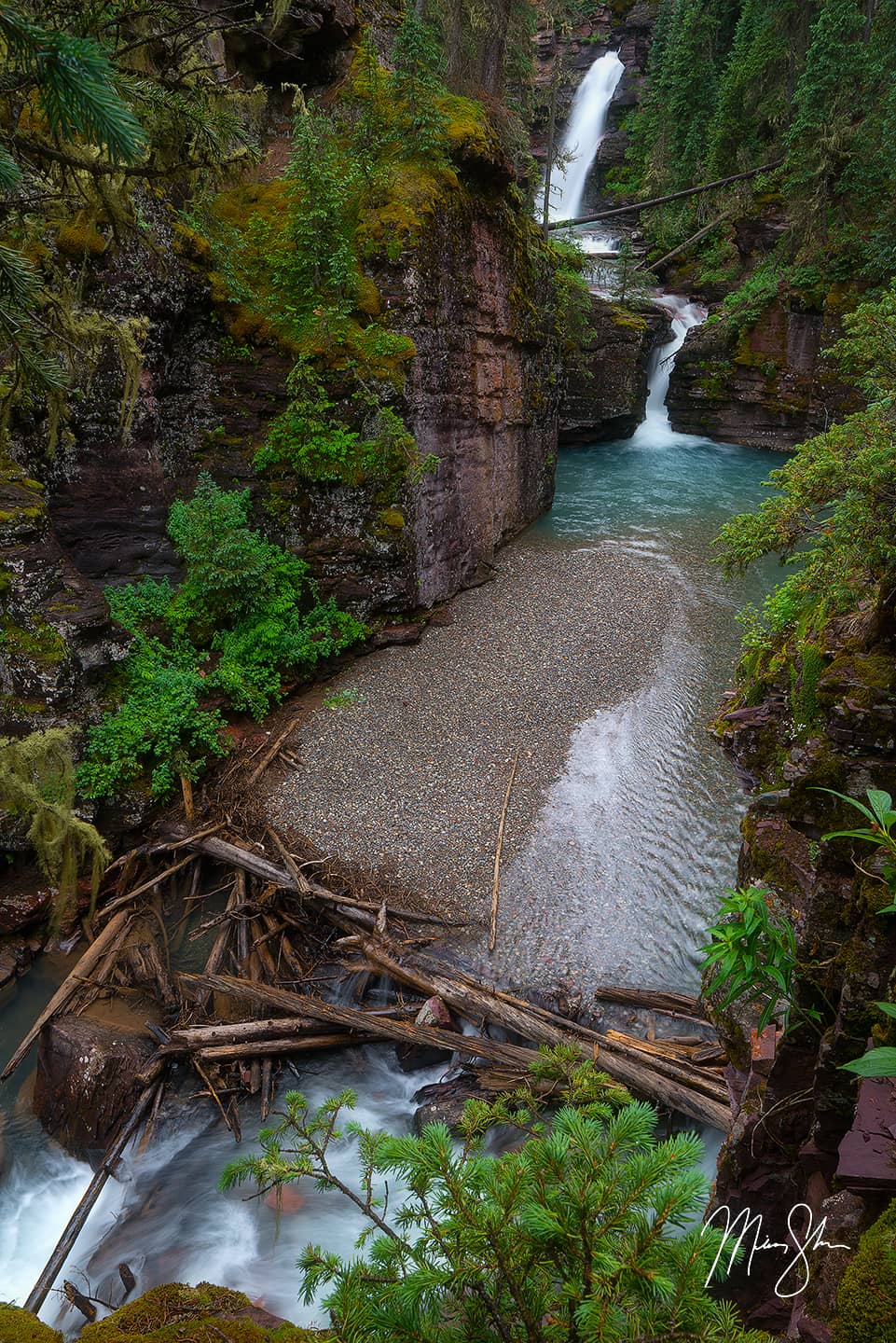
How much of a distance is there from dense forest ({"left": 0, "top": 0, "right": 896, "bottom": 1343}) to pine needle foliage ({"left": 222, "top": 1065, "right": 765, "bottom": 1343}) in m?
0.01

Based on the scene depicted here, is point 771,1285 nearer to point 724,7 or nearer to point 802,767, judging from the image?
point 802,767

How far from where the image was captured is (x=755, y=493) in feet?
73.7

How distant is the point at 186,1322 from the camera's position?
318 centimetres

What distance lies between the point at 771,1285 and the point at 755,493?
2271 cm

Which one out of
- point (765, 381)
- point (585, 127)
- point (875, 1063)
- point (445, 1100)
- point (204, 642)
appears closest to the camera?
point (875, 1063)

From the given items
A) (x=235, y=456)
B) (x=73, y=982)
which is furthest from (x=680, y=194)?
(x=73, y=982)

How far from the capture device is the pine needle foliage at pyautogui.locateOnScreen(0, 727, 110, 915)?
6809mm

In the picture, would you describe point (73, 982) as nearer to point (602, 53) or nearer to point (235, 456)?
point (235, 456)

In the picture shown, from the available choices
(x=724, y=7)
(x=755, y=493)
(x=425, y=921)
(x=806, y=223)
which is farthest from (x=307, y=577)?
(x=724, y=7)

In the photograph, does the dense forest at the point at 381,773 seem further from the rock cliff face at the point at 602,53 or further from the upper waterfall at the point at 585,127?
the rock cliff face at the point at 602,53

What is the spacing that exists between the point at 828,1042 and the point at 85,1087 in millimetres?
6765

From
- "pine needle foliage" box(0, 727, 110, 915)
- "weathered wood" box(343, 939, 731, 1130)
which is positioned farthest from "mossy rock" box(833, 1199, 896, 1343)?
"pine needle foliage" box(0, 727, 110, 915)

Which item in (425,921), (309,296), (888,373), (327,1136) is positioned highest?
(309,296)

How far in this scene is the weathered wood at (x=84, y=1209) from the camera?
220 inches
